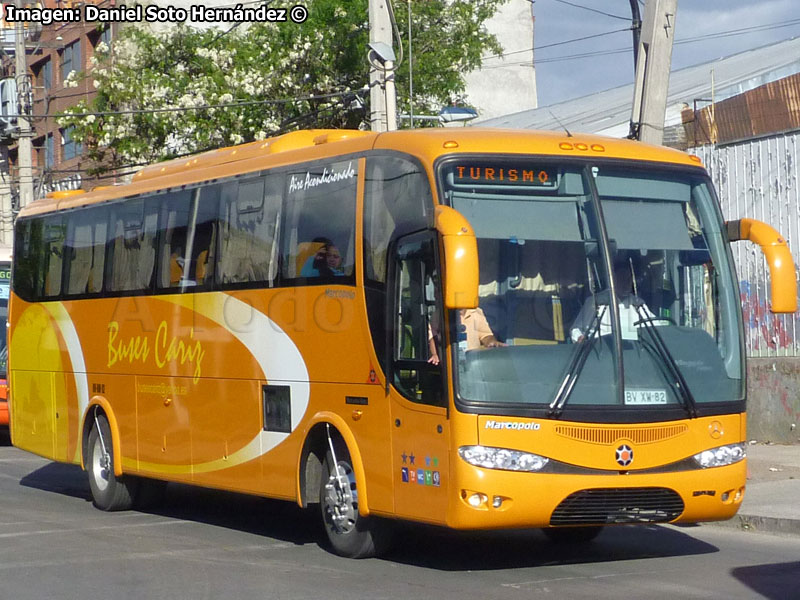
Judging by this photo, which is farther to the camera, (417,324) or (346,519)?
(346,519)

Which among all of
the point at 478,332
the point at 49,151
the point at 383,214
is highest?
the point at 49,151

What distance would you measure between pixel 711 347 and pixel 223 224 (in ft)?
15.2

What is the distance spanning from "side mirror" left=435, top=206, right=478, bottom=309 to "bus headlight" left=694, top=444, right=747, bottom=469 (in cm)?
225

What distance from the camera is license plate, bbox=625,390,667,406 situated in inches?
351

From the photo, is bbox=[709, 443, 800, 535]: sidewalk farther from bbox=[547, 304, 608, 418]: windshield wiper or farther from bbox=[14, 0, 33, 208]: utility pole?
bbox=[14, 0, 33, 208]: utility pole

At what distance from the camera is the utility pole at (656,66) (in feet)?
42.9

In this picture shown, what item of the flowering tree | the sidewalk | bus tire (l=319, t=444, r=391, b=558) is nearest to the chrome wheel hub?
bus tire (l=319, t=444, r=391, b=558)

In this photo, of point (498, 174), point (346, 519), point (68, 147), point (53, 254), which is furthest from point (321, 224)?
point (68, 147)

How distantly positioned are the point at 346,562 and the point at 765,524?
12.7 feet

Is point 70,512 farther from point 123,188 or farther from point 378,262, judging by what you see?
point 378,262

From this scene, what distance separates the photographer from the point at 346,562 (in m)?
9.77

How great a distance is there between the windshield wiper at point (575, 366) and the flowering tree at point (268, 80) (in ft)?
66.9

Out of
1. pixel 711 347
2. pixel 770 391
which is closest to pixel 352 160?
pixel 711 347

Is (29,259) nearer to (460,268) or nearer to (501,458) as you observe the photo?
(501,458)
